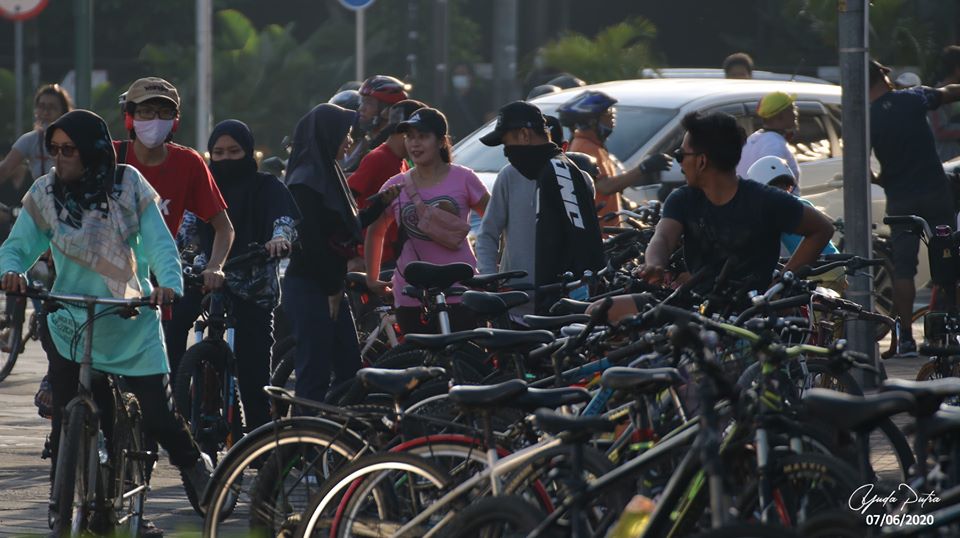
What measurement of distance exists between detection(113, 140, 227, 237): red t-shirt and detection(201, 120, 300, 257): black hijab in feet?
2.41

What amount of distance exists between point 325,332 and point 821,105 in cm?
781

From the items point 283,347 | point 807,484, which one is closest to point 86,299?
point 807,484

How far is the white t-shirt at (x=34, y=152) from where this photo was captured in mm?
12695

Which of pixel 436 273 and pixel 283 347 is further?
pixel 283 347

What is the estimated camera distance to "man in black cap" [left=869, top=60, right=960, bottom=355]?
12680mm

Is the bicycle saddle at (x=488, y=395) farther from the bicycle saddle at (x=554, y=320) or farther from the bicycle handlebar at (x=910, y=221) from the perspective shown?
the bicycle handlebar at (x=910, y=221)

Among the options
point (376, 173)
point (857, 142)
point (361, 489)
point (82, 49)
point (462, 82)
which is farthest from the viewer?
point (462, 82)

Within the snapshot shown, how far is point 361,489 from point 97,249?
1.71 m

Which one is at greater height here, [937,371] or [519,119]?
[519,119]

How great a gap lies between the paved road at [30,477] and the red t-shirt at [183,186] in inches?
48.7

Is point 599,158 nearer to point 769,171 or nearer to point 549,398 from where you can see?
point 769,171

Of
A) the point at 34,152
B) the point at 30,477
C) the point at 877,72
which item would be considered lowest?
the point at 30,477

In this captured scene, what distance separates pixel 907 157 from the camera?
1279 centimetres

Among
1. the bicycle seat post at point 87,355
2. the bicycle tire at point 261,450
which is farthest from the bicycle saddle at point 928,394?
the bicycle seat post at point 87,355
